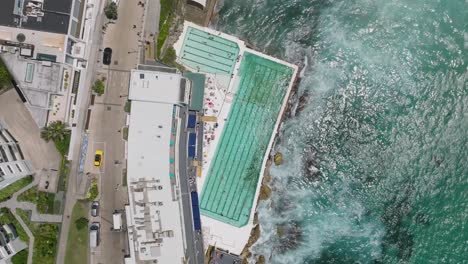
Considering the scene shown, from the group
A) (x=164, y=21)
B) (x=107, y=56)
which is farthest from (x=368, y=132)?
(x=107, y=56)

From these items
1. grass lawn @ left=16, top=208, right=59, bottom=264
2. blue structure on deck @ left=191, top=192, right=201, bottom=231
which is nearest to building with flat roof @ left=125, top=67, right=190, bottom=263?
blue structure on deck @ left=191, top=192, right=201, bottom=231

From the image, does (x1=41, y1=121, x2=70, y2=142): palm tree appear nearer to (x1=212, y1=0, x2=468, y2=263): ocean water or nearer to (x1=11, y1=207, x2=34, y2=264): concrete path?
(x1=11, y1=207, x2=34, y2=264): concrete path

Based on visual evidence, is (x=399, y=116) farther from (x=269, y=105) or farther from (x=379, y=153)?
(x=269, y=105)

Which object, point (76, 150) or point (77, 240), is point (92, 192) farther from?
point (77, 240)

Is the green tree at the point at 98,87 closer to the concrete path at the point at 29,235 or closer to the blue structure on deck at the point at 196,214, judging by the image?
the blue structure on deck at the point at 196,214

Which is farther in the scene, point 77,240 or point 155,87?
point 77,240

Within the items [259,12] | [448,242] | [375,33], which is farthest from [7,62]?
[448,242]

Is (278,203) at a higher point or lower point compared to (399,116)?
lower

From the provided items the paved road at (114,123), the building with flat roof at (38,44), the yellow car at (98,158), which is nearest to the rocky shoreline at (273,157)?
the paved road at (114,123)
